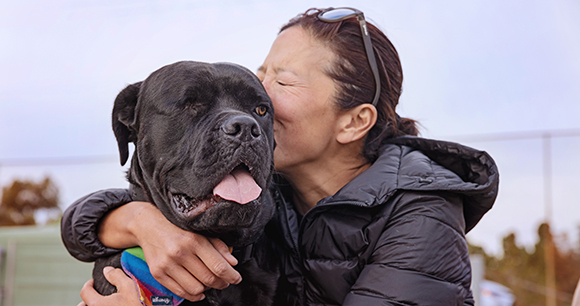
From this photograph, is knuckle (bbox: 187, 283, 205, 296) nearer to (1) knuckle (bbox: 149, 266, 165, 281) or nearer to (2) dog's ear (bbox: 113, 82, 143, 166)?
(1) knuckle (bbox: 149, 266, 165, 281)

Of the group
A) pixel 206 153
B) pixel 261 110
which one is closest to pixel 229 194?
pixel 206 153

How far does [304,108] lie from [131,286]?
1.04m

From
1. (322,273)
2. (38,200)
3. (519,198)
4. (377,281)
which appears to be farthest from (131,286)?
(38,200)

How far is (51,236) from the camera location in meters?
5.75

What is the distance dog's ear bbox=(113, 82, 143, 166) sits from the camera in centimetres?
194

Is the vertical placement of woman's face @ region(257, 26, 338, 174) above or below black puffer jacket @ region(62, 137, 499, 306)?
above

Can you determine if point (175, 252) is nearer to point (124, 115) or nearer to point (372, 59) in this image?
point (124, 115)

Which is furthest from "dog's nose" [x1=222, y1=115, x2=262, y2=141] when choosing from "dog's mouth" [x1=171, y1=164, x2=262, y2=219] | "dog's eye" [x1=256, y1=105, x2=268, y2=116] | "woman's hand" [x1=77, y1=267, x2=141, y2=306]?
"woman's hand" [x1=77, y1=267, x2=141, y2=306]

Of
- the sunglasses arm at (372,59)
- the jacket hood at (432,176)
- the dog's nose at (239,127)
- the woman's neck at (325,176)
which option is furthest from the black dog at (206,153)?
the sunglasses arm at (372,59)

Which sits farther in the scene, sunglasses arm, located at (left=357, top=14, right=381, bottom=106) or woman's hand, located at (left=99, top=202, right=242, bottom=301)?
sunglasses arm, located at (left=357, top=14, right=381, bottom=106)

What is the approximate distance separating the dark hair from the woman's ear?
38 millimetres

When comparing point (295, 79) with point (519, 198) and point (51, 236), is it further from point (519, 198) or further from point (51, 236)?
point (51, 236)

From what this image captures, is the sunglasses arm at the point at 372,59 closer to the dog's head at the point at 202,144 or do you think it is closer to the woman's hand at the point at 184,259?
the dog's head at the point at 202,144

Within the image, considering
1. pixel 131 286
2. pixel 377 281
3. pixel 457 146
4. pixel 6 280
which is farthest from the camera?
pixel 6 280
